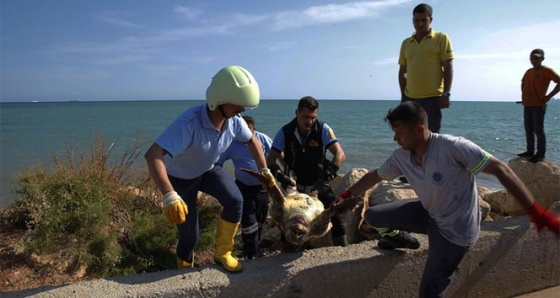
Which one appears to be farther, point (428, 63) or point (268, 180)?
point (428, 63)

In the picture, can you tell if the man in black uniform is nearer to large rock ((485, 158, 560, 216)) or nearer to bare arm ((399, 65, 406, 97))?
bare arm ((399, 65, 406, 97))

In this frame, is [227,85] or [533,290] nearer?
[227,85]

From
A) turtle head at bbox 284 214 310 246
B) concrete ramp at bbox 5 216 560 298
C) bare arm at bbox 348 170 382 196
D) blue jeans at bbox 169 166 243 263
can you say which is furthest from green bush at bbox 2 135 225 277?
bare arm at bbox 348 170 382 196

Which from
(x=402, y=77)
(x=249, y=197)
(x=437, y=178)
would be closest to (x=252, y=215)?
(x=249, y=197)

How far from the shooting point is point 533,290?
354cm

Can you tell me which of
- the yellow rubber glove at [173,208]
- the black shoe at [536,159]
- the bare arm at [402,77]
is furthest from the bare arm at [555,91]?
the yellow rubber glove at [173,208]

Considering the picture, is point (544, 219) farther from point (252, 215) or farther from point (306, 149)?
point (252, 215)

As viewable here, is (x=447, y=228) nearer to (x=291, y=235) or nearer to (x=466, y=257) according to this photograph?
(x=466, y=257)

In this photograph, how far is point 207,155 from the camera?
299 cm

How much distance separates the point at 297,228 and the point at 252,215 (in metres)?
1.07

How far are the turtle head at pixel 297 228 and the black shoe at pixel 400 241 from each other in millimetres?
594

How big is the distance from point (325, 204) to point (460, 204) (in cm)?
134

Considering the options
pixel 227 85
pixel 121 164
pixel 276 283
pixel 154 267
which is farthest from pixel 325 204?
pixel 121 164

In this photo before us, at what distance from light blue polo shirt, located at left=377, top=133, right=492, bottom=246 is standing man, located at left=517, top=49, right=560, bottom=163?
14.3 ft
